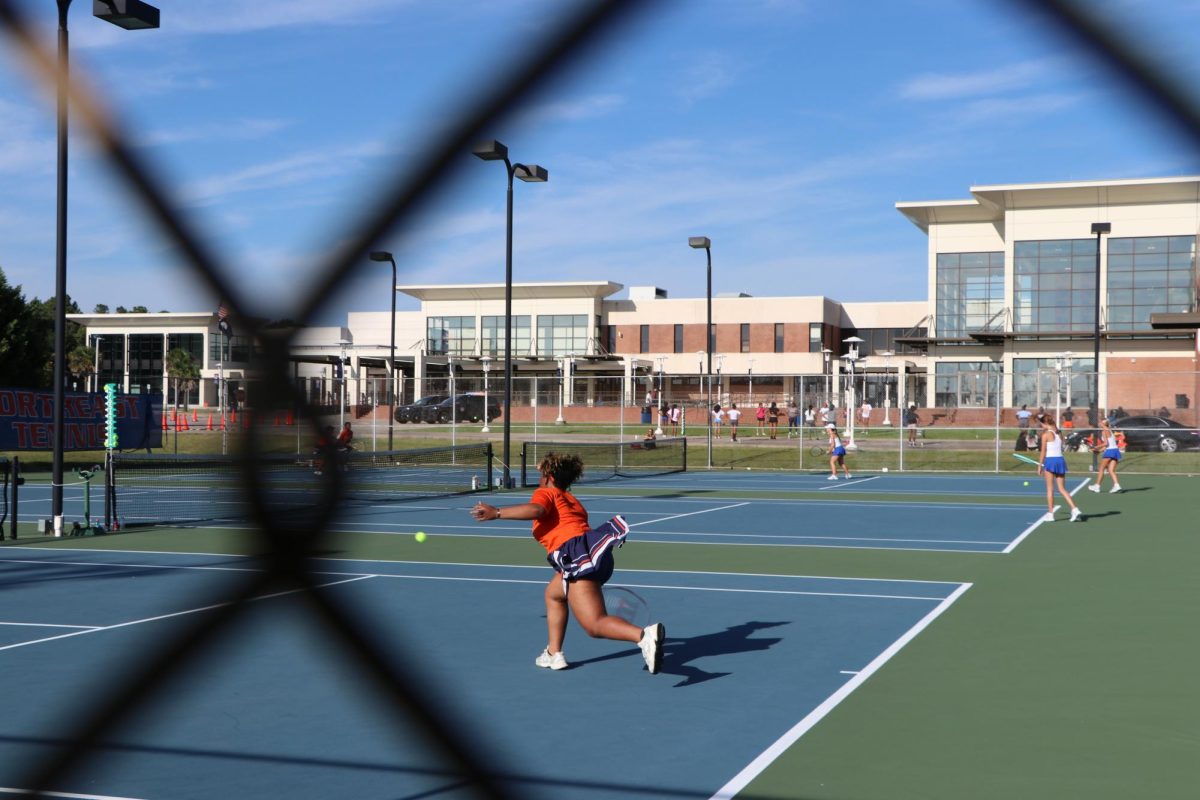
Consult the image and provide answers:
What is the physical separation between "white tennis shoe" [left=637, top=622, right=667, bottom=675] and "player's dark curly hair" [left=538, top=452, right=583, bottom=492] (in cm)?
119

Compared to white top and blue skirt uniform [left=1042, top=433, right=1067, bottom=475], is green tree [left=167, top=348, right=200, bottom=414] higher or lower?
higher

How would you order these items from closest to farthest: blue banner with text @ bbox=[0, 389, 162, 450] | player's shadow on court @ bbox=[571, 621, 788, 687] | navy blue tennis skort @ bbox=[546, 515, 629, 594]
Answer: player's shadow on court @ bbox=[571, 621, 788, 687] → navy blue tennis skort @ bbox=[546, 515, 629, 594] → blue banner with text @ bbox=[0, 389, 162, 450]

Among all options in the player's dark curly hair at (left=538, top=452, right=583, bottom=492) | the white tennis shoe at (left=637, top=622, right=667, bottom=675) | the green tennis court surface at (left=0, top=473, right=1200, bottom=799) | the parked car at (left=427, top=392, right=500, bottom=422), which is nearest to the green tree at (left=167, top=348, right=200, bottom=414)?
the green tennis court surface at (left=0, top=473, right=1200, bottom=799)

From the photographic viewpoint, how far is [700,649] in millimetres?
8188

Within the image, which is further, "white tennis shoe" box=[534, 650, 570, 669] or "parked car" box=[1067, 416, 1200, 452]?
"parked car" box=[1067, 416, 1200, 452]

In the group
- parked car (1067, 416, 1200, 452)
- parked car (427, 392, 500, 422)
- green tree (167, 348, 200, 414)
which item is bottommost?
parked car (1067, 416, 1200, 452)

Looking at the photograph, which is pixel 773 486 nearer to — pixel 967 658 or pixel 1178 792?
pixel 967 658

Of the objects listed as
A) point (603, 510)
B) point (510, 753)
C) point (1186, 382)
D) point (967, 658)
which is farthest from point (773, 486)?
point (510, 753)

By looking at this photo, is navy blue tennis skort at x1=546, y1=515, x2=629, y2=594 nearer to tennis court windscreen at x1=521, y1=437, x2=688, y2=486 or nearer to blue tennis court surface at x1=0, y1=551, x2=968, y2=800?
blue tennis court surface at x1=0, y1=551, x2=968, y2=800

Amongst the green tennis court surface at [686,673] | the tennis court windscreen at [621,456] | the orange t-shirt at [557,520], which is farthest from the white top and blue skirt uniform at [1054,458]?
the tennis court windscreen at [621,456]

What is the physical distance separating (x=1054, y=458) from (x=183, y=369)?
1823 cm

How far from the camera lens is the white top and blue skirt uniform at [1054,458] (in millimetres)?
18312

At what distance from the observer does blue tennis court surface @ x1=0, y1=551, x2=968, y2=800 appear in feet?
16.6

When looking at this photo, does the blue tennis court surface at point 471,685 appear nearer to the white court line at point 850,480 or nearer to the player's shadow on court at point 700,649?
the player's shadow on court at point 700,649
